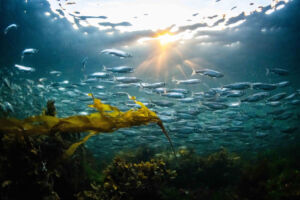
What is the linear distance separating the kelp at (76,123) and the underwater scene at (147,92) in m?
0.01

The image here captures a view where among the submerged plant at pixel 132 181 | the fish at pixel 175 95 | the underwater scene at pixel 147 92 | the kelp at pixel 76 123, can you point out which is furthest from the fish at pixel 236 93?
the kelp at pixel 76 123

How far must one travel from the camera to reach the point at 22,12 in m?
12.1

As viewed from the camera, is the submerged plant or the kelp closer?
the kelp

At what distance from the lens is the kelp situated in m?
2.12

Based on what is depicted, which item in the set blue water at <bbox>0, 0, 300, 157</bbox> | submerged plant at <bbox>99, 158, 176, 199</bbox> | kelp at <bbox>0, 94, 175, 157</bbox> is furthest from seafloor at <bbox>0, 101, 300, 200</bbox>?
blue water at <bbox>0, 0, 300, 157</bbox>

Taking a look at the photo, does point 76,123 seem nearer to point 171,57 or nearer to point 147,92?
point 147,92

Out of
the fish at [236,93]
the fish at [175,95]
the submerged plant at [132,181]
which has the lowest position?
the submerged plant at [132,181]

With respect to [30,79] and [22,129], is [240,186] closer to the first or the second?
[22,129]

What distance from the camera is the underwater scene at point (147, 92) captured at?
2.77m

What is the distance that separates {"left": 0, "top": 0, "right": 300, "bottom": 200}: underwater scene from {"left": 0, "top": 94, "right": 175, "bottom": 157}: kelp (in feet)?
0.04

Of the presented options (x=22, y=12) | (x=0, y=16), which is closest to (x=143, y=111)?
(x=22, y=12)

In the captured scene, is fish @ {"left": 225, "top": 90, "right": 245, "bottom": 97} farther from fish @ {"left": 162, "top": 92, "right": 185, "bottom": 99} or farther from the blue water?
fish @ {"left": 162, "top": 92, "right": 185, "bottom": 99}

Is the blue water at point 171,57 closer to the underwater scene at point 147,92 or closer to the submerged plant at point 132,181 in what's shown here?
the underwater scene at point 147,92

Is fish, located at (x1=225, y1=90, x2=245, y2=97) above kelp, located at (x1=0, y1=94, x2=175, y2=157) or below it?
below
